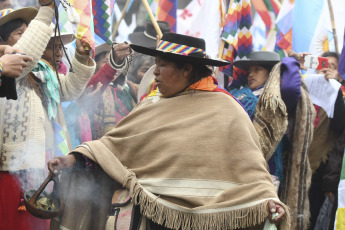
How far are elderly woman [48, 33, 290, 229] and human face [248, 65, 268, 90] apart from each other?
7.30ft

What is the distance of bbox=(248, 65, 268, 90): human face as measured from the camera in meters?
7.14

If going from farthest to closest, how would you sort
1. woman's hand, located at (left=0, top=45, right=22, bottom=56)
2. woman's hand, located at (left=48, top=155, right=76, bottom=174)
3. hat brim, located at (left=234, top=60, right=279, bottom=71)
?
hat brim, located at (left=234, top=60, right=279, bottom=71) < woman's hand, located at (left=48, top=155, right=76, bottom=174) < woman's hand, located at (left=0, top=45, right=22, bottom=56)

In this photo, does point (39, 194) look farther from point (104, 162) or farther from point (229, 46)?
point (229, 46)

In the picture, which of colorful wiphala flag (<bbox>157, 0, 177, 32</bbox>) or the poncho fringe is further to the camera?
colorful wiphala flag (<bbox>157, 0, 177, 32</bbox>)

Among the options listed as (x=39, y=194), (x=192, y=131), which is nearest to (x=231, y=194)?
(x=192, y=131)

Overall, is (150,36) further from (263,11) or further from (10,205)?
(10,205)

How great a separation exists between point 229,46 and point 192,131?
125 inches

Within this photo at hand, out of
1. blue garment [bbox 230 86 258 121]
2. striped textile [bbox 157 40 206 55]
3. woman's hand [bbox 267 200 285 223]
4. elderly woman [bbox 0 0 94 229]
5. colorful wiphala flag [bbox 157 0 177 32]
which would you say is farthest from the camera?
colorful wiphala flag [bbox 157 0 177 32]

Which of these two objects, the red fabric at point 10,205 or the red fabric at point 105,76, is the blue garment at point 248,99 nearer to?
the red fabric at point 105,76

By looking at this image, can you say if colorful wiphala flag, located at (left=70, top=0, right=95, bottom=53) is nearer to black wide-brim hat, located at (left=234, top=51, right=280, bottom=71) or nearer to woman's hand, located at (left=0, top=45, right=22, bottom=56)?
woman's hand, located at (left=0, top=45, right=22, bottom=56)

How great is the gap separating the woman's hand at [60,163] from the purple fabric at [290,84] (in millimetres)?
2901

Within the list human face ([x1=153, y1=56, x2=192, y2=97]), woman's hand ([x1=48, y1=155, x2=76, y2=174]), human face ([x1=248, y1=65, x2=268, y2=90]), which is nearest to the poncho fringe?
woman's hand ([x1=48, y1=155, x2=76, y2=174])

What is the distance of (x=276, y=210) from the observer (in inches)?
165

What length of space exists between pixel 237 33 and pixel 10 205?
3818 mm
